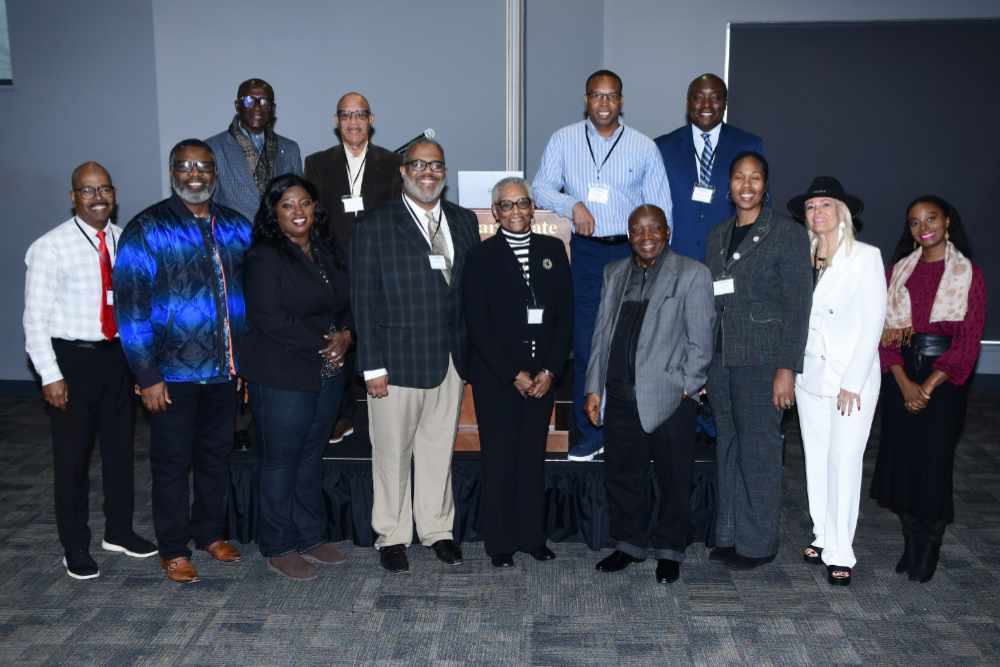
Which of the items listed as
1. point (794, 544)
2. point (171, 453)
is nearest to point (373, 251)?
point (171, 453)

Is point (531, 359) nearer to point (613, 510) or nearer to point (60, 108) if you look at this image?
point (613, 510)

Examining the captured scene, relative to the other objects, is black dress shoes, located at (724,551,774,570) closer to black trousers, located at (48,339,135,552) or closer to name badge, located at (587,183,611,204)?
name badge, located at (587,183,611,204)

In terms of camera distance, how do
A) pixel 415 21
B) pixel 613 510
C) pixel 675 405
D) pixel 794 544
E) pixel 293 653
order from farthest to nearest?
1. pixel 415 21
2. pixel 794 544
3. pixel 613 510
4. pixel 675 405
5. pixel 293 653

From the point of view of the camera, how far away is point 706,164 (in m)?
4.10

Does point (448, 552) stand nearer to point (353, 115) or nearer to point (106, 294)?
point (106, 294)

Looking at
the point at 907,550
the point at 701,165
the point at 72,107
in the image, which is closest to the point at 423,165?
the point at 701,165

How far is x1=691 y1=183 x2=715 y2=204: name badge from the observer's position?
Answer: 4.00 m

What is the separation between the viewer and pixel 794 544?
3.94 meters

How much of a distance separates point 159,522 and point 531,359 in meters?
1.70

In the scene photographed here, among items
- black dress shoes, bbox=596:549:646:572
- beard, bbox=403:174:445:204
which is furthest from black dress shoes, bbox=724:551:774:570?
beard, bbox=403:174:445:204

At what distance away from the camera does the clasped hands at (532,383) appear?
3.45 m

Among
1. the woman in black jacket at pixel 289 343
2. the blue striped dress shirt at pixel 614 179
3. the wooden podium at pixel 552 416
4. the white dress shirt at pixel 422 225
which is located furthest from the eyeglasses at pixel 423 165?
the blue striped dress shirt at pixel 614 179

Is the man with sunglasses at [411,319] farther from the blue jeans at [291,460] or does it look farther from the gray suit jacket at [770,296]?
the gray suit jacket at [770,296]

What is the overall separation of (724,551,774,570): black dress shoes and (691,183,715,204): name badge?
1626 millimetres
